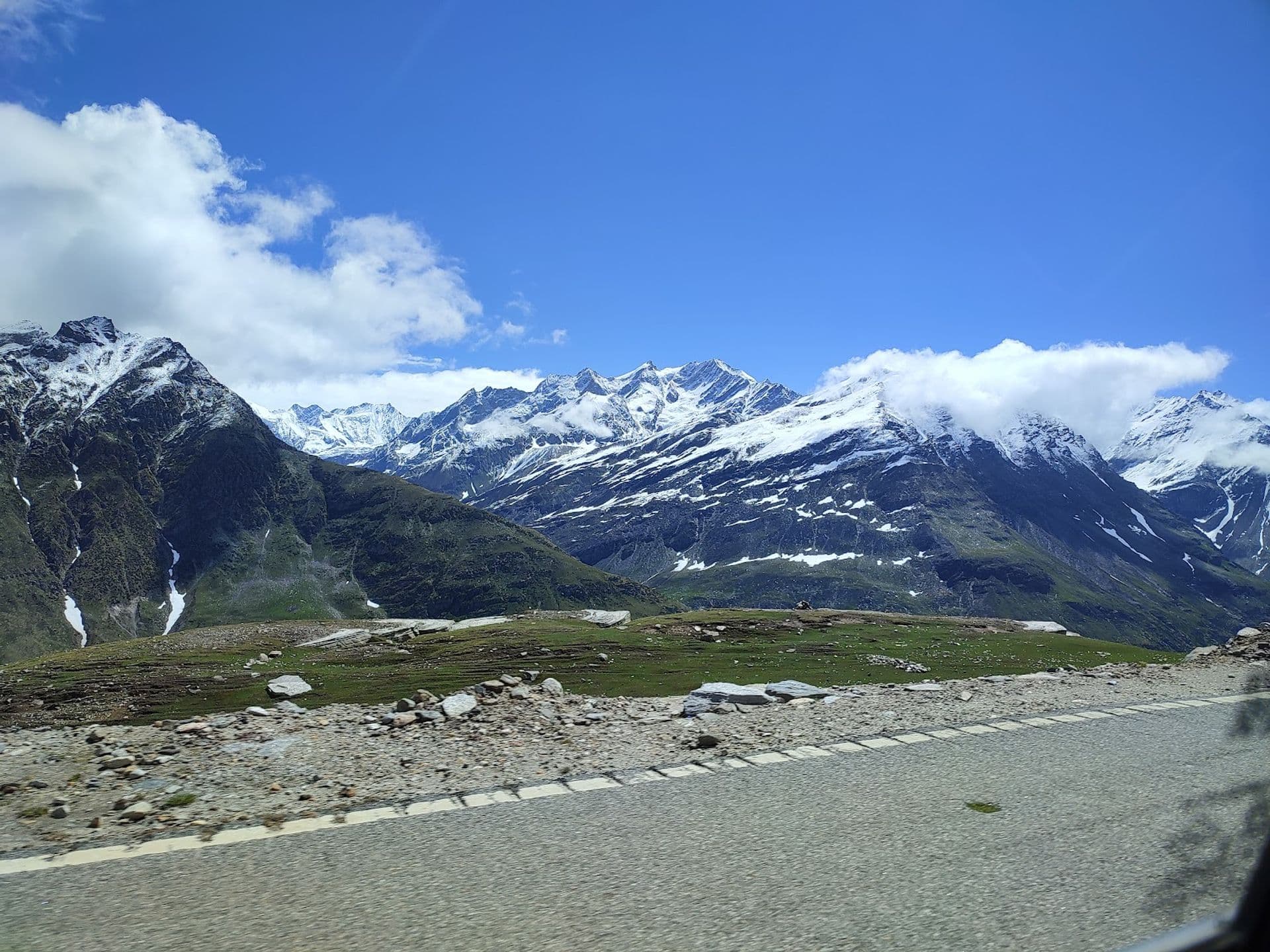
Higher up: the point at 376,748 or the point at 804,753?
the point at 376,748

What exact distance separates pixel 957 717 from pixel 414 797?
1318 cm

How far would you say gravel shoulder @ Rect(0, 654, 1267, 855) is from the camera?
12211mm

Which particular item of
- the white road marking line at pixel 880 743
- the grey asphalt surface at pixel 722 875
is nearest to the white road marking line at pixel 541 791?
the grey asphalt surface at pixel 722 875

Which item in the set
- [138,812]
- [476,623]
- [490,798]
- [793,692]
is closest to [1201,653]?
[793,692]

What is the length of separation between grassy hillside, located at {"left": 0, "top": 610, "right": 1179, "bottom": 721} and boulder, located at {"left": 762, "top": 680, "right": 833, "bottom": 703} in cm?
1692

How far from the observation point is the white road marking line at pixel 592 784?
519 inches

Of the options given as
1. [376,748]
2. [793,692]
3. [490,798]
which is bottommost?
[793,692]

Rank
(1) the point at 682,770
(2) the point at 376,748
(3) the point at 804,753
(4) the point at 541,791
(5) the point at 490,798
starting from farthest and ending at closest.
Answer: (2) the point at 376,748
(3) the point at 804,753
(1) the point at 682,770
(4) the point at 541,791
(5) the point at 490,798

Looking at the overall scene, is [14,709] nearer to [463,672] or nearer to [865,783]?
[463,672]

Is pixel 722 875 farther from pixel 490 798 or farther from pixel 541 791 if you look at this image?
pixel 490 798

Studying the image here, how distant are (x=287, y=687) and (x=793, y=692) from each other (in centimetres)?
2660

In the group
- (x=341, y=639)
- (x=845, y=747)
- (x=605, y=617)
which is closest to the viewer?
(x=845, y=747)

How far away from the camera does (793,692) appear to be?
24812 mm

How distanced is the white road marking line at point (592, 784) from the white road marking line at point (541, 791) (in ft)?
0.56
